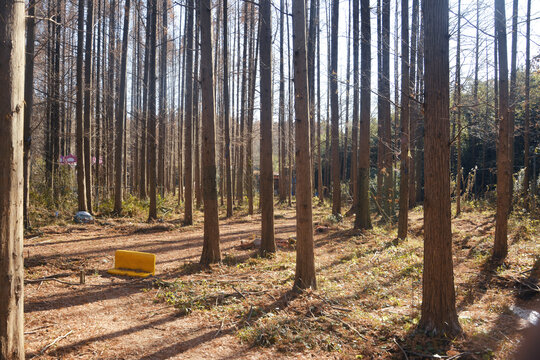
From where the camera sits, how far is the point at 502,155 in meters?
7.54

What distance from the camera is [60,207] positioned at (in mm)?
14094

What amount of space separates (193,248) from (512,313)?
7.59 metres

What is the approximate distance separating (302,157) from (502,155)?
4.89 meters

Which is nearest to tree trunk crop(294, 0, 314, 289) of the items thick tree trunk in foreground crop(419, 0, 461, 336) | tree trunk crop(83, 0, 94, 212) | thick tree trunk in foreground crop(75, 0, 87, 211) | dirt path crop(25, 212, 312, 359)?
dirt path crop(25, 212, 312, 359)

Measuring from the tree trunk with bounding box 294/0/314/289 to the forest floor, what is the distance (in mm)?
450

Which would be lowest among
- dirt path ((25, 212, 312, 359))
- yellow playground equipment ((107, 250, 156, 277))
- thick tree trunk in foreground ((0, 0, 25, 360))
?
dirt path ((25, 212, 312, 359))

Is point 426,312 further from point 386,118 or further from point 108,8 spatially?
point 108,8

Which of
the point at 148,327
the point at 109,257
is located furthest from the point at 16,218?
the point at 109,257

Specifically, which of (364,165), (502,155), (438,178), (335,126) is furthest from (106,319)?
(335,126)

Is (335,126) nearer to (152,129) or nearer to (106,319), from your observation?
(152,129)

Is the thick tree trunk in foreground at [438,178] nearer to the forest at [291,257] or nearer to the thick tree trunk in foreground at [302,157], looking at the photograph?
the forest at [291,257]

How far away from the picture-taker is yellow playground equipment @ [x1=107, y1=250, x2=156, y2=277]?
7158 mm

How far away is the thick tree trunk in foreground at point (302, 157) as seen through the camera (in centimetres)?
579

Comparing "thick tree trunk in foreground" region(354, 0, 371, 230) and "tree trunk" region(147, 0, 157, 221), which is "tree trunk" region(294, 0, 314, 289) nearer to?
"thick tree trunk in foreground" region(354, 0, 371, 230)
